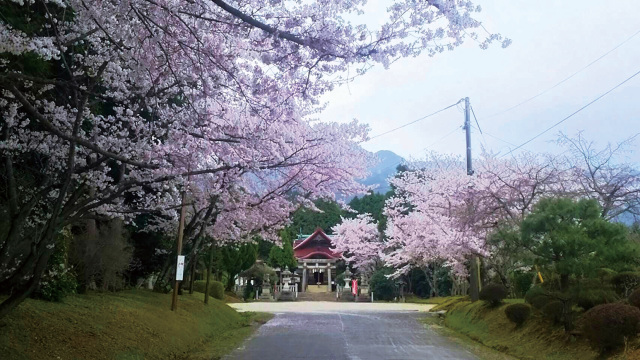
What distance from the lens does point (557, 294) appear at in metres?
13.4

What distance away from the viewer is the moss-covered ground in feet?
27.5

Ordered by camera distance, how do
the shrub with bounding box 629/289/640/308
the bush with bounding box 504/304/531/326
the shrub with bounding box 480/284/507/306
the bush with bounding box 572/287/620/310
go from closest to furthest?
1. the shrub with bounding box 629/289/640/308
2. the bush with bounding box 572/287/620/310
3. the bush with bounding box 504/304/531/326
4. the shrub with bounding box 480/284/507/306

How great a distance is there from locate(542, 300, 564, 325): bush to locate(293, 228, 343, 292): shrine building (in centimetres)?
4351

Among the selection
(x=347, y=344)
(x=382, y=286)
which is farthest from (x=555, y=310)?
(x=382, y=286)

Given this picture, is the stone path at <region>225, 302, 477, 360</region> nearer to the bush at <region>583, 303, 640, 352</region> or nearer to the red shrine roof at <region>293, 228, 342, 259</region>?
the bush at <region>583, 303, 640, 352</region>

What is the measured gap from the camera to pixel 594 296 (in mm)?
12406

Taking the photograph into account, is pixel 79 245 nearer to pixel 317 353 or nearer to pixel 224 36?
pixel 317 353

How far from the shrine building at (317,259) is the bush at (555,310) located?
4351 cm

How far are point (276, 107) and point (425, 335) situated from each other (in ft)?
37.9

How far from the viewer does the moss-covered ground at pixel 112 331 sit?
838 centimetres

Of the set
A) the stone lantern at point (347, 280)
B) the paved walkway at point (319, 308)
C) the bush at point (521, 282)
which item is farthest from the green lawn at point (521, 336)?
the stone lantern at point (347, 280)

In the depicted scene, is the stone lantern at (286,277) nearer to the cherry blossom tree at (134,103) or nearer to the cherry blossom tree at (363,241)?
the cherry blossom tree at (363,241)

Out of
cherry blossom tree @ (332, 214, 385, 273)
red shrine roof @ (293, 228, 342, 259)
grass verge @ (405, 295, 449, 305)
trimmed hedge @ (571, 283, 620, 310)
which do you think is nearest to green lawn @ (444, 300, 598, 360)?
trimmed hedge @ (571, 283, 620, 310)

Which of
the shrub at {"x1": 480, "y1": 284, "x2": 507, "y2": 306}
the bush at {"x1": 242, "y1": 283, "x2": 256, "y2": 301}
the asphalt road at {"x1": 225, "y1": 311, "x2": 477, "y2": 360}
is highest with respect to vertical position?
the bush at {"x1": 242, "y1": 283, "x2": 256, "y2": 301}
